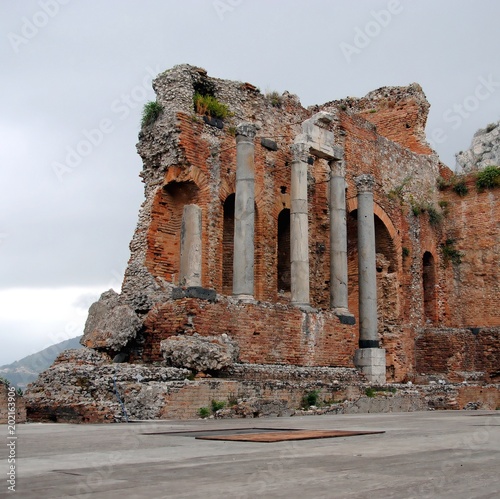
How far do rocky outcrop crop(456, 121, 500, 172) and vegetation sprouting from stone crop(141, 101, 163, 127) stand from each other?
29.1 m

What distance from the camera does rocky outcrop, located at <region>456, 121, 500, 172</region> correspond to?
4358cm

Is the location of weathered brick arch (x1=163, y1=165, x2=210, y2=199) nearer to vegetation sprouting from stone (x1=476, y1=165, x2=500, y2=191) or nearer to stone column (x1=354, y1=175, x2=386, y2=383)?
stone column (x1=354, y1=175, x2=386, y2=383)

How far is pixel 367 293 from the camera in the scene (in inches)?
854

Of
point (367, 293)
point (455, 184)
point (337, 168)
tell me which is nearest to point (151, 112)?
point (337, 168)

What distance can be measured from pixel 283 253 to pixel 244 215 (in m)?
5.11

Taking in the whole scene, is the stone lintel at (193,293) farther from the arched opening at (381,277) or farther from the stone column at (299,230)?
the arched opening at (381,277)

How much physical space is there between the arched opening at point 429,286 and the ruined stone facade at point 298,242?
4 cm

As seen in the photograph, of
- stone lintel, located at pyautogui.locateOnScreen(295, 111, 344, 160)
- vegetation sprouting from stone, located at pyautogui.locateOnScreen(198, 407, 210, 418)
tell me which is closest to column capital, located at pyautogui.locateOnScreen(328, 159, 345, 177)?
stone lintel, located at pyautogui.locateOnScreen(295, 111, 344, 160)

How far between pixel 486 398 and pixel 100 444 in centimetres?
1669

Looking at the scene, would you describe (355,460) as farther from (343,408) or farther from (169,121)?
(169,121)

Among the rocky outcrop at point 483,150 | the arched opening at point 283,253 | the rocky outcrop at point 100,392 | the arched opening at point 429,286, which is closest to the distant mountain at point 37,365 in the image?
the rocky outcrop at point 100,392

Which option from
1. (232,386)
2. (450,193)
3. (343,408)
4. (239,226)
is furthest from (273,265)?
(450,193)

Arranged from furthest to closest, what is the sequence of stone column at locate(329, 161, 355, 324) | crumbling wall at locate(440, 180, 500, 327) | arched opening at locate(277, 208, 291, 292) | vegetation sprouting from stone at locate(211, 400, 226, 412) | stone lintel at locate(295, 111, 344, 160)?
crumbling wall at locate(440, 180, 500, 327) → arched opening at locate(277, 208, 291, 292) → stone lintel at locate(295, 111, 344, 160) → stone column at locate(329, 161, 355, 324) → vegetation sprouting from stone at locate(211, 400, 226, 412)

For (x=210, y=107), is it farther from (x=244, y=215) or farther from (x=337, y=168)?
(x=337, y=168)
